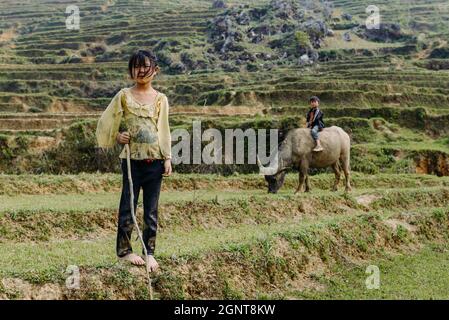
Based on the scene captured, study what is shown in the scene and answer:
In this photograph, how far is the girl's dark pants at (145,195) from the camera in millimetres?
6168

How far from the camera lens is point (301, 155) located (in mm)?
15008

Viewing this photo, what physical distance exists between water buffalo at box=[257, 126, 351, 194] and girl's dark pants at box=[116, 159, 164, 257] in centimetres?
846

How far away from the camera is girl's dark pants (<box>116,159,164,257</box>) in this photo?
6168 millimetres

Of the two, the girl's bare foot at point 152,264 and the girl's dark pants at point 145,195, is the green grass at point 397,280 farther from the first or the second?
the girl's dark pants at point 145,195

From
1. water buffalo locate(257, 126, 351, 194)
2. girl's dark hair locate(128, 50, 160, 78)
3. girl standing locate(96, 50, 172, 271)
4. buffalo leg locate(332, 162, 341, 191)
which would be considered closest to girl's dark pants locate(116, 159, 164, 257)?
girl standing locate(96, 50, 172, 271)

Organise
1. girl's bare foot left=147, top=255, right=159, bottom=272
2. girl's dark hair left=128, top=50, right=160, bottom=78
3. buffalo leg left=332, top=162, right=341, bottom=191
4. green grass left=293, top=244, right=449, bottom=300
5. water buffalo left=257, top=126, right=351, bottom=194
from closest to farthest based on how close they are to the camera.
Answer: girl's dark hair left=128, top=50, right=160, bottom=78 < girl's bare foot left=147, top=255, right=159, bottom=272 < green grass left=293, top=244, right=449, bottom=300 < water buffalo left=257, top=126, right=351, bottom=194 < buffalo leg left=332, top=162, right=341, bottom=191

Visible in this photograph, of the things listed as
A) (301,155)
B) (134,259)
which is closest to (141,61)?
(134,259)

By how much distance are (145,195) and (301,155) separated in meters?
9.24

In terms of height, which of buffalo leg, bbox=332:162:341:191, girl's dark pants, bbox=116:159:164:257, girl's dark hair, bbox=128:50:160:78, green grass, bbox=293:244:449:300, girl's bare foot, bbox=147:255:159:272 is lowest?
buffalo leg, bbox=332:162:341:191

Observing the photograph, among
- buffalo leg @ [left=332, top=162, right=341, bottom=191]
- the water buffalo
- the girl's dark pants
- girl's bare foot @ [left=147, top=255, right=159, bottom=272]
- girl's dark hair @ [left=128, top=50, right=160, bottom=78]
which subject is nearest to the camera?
girl's dark hair @ [left=128, top=50, right=160, bottom=78]

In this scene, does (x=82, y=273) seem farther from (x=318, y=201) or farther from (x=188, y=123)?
(x=188, y=123)

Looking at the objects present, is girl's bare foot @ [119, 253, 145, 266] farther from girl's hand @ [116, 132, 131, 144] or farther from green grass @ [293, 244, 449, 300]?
green grass @ [293, 244, 449, 300]

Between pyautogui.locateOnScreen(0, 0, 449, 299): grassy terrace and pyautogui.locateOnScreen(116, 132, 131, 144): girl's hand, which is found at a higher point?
pyautogui.locateOnScreen(116, 132, 131, 144): girl's hand

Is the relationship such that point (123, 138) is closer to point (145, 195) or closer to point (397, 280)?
point (145, 195)
